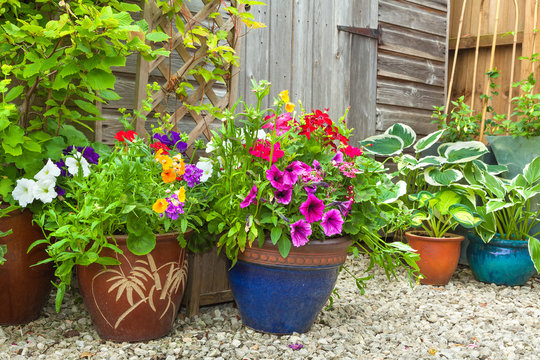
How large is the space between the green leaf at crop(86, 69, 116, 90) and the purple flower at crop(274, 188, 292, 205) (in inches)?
25.6

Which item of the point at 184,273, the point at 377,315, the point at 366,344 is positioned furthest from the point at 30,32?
the point at 377,315

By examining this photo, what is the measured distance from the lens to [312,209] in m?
1.69

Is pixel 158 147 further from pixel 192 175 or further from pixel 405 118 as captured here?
pixel 405 118

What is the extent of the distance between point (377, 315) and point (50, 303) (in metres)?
1.39

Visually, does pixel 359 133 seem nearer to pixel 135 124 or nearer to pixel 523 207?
pixel 523 207

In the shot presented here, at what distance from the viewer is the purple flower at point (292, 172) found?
1.68m

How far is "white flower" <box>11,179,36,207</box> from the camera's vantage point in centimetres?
167

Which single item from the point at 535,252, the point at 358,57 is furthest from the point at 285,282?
the point at 358,57

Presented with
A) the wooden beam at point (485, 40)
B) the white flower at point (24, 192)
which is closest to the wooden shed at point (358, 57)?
the wooden beam at point (485, 40)

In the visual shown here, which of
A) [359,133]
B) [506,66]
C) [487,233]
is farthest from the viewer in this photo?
[506,66]

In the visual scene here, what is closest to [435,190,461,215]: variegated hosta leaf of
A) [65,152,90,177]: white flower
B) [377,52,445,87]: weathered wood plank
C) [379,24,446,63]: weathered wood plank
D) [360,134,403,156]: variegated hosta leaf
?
[360,134,403,156]: variegated hosta leaf

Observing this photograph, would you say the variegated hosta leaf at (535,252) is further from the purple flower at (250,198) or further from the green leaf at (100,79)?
the green leaf at (100,79)

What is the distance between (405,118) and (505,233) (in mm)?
1113

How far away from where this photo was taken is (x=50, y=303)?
2.09 meters
